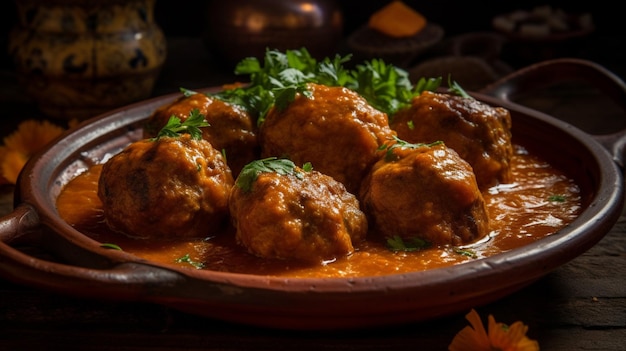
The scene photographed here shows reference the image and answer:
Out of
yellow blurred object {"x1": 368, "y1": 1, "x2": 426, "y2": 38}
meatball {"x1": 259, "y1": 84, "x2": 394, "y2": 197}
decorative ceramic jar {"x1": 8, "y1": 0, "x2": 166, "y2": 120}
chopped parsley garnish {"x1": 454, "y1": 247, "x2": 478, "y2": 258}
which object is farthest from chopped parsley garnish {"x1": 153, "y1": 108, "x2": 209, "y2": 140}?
yellow blurred object {"x1": 368, "y1": 1, "x2": 426, "y2": 38}

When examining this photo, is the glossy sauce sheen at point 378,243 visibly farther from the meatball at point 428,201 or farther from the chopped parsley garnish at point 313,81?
the chopped parsley garnish at point 313,81

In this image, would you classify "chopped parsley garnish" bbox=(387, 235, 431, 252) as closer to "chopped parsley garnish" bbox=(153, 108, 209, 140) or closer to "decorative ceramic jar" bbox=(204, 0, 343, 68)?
"chopped parsley garnish" bbox=(153, 108, 209, 140)

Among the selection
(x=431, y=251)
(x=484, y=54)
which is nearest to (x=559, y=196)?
(x=431, y=251)

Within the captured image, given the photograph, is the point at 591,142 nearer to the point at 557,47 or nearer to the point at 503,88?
the point at 503,88

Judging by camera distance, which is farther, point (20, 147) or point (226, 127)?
point (20, 147)

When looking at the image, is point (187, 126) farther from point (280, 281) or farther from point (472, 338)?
point (472, 338)

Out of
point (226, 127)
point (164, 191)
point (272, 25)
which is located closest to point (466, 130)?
point (226, 127)
